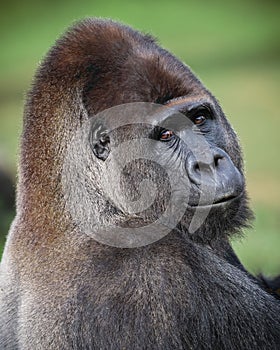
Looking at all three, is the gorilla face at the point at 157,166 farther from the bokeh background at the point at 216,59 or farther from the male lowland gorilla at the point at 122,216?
the bokeh background at the point at 216,59

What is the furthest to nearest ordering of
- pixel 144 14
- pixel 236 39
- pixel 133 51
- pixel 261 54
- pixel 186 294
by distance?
pixel 144 14, pixel 236 39, pixel 261 54, pixel 133 51, pixel 186 294

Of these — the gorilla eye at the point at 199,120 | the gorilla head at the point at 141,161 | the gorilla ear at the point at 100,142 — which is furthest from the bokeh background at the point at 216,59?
the gorilla ear at the point at 100,142

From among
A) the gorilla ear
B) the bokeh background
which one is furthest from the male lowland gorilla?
the bokeh background

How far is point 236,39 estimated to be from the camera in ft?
75.9

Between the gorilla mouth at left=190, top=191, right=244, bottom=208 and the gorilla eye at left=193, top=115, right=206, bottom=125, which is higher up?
the gorilla eye at left=193, top=115, right=206, bottom=125

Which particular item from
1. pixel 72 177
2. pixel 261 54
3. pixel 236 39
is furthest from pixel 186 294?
pixel 236 39

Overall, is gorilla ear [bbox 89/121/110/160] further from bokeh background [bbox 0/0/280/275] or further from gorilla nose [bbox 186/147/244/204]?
bokeh background [bbox 0/0/280/275]

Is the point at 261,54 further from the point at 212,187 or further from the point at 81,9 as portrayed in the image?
the point at 212,187

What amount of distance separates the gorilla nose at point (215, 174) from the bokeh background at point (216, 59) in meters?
3.60

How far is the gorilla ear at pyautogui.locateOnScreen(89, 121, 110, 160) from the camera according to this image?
4676 millimetres

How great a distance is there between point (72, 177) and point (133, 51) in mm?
783

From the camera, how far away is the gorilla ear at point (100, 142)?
4676mm

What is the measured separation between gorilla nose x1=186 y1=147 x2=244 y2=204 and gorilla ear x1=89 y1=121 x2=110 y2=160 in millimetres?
444

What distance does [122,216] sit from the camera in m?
4.63
